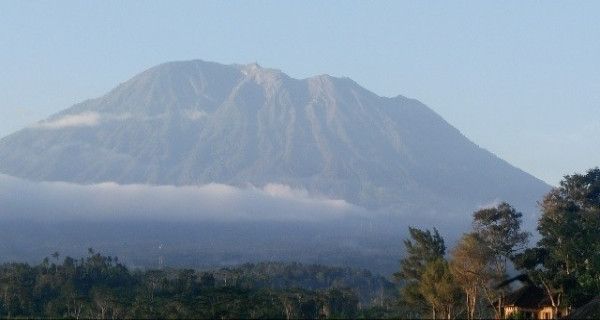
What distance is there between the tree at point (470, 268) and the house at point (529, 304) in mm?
1634

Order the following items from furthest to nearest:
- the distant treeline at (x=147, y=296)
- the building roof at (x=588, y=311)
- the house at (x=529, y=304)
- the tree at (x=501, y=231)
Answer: the distant treeline at (x=147, y=296) → the tree at (x=501, y=231) → the house at (x=529, y=304) → the building roof at (x=588, y=311)

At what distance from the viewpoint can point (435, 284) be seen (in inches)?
2217

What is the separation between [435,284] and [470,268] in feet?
7.15

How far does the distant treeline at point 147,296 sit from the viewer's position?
65.1 metres

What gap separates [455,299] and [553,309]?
5614 millimetres

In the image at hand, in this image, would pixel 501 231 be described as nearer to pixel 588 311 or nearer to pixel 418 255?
pixel 418 255

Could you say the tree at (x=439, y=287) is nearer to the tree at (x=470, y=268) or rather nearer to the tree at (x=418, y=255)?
the tree at (x=470, y=268)

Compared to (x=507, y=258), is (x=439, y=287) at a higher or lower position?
lower

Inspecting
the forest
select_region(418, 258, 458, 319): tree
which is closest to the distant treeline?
the forest

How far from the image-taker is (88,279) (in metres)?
88.8

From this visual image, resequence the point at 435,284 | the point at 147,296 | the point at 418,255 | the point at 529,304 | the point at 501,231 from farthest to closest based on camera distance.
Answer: the point at 147,296 < the point at 501,231 < the point at 418,255 < the point at 435,284 < the point at 529,304

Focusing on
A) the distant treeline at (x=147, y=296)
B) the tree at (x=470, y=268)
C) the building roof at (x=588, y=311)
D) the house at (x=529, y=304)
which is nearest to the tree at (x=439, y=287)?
the tree at (x=470, y=268)

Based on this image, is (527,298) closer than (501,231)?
Yes

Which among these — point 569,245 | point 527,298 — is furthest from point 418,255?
point 569,245
